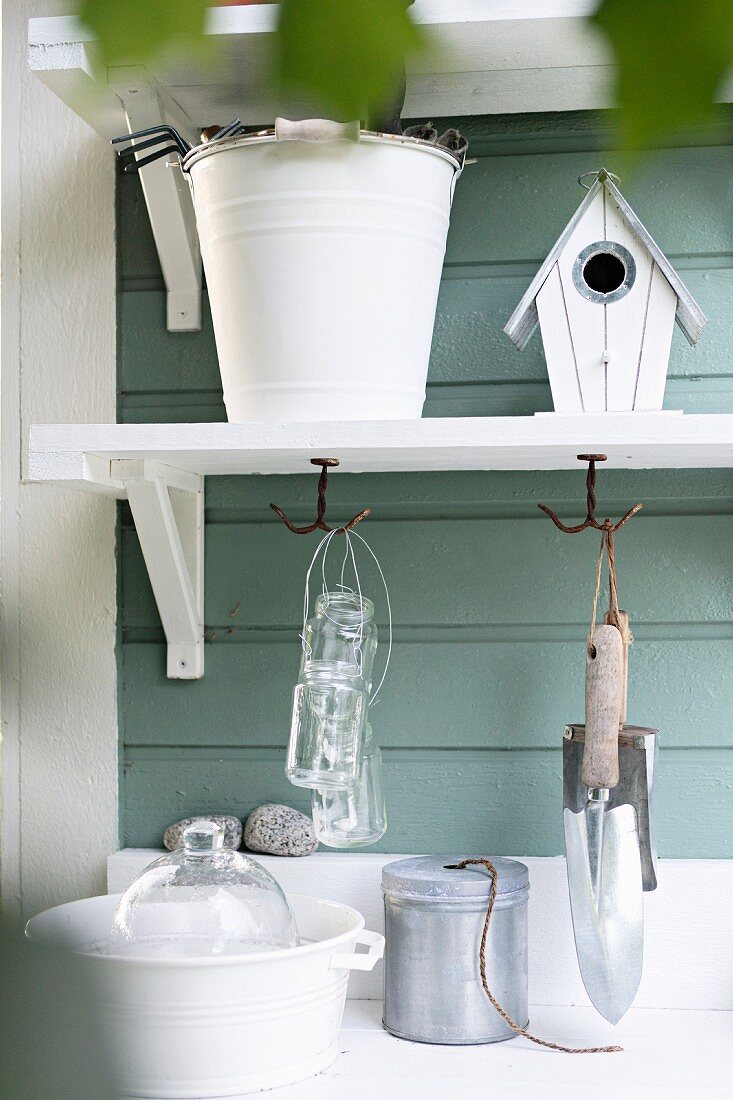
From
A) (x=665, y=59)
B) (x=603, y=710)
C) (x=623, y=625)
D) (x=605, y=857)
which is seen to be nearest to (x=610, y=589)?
(x=623, y=625)

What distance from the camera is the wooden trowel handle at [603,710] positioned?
107cm

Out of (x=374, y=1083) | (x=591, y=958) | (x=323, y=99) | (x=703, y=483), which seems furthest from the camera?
(x=703, y=483)

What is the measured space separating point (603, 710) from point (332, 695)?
273 mm

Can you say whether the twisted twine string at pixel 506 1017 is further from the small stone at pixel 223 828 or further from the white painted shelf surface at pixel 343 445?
the white painted shelf surface at pixel 343 445

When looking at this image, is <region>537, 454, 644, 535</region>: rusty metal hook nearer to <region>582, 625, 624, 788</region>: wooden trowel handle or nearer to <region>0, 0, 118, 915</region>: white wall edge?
<region>582, 625, 624, 788</region>: wooden trowel handle

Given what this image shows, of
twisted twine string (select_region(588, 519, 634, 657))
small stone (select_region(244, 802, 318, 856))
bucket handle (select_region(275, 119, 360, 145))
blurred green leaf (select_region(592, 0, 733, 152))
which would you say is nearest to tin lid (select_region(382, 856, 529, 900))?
small stone (select_region(244, 802, 318, 856))

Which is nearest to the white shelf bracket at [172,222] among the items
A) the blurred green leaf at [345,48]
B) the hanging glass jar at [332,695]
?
the hanging glass jar at [332,695]

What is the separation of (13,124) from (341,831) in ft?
2.91

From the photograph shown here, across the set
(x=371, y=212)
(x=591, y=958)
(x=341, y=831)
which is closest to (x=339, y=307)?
(x=371, y=212)

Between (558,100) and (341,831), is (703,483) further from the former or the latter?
(341,831)

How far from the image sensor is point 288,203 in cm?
99

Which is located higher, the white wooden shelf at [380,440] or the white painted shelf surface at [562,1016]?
the white wooden shelf at [380,440]

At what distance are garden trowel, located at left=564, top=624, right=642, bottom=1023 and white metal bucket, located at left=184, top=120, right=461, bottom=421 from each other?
13.2 inches

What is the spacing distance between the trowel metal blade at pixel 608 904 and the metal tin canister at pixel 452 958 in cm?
6
